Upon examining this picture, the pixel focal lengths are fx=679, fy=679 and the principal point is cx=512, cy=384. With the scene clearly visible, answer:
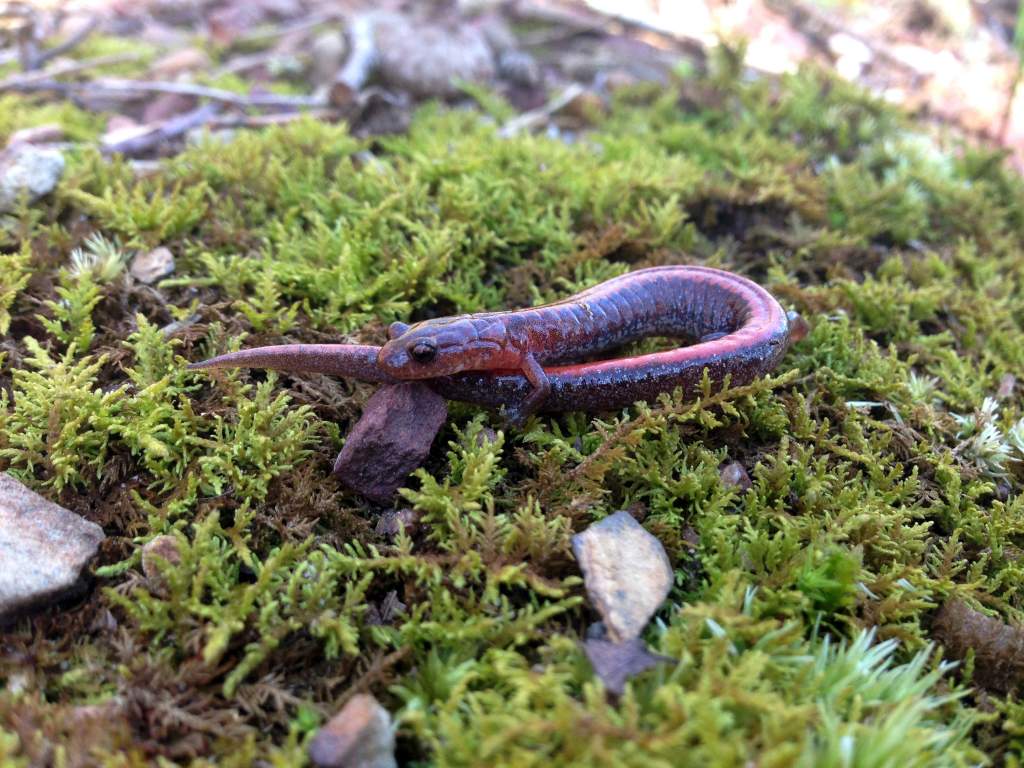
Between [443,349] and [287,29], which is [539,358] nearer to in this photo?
[443,349]

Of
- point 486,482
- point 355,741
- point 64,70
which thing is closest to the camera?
point 355,741

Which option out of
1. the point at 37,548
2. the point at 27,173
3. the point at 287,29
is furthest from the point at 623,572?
the point at 287,29

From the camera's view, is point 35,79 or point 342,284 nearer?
point 342,284

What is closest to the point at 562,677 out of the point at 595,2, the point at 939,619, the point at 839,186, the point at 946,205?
the point at 939,619

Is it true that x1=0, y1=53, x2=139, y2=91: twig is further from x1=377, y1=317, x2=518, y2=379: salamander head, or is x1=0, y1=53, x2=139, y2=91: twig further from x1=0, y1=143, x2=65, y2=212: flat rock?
x1=377, y1=317, x2=518, y2=379: salamander head

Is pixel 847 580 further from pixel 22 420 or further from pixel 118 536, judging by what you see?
pixel 22 420

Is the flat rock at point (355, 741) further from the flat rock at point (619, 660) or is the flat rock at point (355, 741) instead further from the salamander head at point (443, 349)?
the salamander head at point (443, 349)

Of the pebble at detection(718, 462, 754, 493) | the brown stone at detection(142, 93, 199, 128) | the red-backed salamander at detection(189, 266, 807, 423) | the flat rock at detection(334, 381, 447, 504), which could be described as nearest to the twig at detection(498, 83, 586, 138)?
the brown stone at detection(142, 93, 199, 128)
